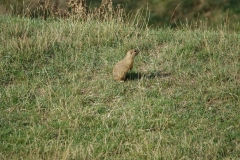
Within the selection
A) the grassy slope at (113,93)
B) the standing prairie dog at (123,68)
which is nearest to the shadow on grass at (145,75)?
the grassy slope at (113,93)

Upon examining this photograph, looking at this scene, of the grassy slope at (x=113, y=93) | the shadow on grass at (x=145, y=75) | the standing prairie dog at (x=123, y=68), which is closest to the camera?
the grassy slope at (x=113, y=93)

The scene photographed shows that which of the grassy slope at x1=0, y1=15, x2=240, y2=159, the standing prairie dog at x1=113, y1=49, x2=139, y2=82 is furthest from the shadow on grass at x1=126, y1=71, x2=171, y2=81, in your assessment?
the standing prairie dog at x1=113, y1=49, x2=139, y2=82

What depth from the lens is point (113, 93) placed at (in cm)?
710

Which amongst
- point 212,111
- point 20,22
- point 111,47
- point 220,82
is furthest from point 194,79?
point 20,22

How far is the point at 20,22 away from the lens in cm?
955

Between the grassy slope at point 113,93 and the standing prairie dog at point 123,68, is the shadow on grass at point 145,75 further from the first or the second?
the standing prairie dog at point 123,68

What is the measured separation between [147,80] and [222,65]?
130cm

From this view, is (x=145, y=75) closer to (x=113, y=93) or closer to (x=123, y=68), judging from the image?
(x=123, y=68)

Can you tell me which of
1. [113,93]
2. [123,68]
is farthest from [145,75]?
[113,93]

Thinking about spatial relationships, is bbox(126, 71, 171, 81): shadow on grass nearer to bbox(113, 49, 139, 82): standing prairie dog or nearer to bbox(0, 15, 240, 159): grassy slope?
bbox(0, 15, 240, 159): grassy slope

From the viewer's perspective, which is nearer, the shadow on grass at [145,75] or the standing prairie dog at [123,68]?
the standing prairie dog at [123,68]

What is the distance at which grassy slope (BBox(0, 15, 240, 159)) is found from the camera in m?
5.76

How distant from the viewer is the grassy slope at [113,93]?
5758mm

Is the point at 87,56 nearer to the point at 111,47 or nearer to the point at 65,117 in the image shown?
the point at 111,47
